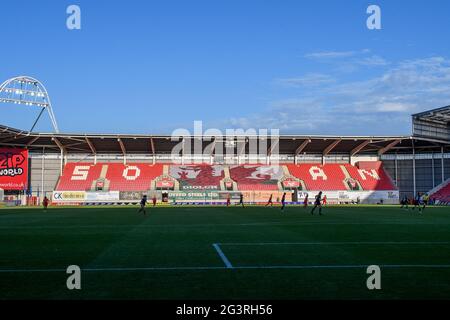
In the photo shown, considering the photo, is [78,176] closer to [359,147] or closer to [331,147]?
[331,147]

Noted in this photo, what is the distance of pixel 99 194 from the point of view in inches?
2805

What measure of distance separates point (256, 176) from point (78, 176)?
93.8 feet

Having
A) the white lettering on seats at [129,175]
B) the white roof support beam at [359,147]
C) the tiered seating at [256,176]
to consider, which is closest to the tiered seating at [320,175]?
the tiered seating at [256,176]

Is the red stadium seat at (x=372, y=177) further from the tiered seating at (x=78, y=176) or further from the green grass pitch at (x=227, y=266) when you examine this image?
the green grass pitch at (x=227, y=266)

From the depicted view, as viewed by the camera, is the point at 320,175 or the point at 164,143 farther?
the point at 320,175

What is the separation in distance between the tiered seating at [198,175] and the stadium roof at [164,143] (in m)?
4.08

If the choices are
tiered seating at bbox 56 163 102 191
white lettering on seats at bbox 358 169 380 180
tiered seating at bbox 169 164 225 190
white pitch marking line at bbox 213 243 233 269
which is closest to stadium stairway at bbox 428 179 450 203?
white lettering on seats at bbox 358 169 380 180

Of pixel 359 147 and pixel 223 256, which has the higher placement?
pixel 359 147

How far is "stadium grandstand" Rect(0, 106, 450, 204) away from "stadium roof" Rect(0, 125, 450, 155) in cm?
16

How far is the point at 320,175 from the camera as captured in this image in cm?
7838

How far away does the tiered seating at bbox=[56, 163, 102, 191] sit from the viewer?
72.1 metres

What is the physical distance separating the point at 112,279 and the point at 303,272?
4145 mm

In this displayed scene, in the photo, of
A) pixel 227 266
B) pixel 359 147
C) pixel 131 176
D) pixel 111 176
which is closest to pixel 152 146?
pixel 131 176
